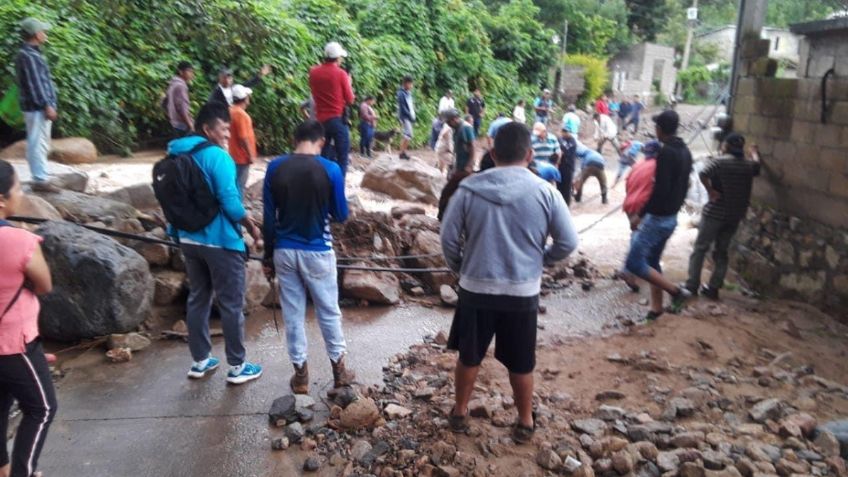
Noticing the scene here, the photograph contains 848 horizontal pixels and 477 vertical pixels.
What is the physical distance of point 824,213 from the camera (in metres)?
6.34

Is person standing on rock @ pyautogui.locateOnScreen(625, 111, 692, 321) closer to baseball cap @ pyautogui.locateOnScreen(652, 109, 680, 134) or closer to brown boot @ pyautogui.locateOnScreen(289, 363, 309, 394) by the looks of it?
baseball cap @ pyautogui.locateOnScreen(652, 109, 680, 134)

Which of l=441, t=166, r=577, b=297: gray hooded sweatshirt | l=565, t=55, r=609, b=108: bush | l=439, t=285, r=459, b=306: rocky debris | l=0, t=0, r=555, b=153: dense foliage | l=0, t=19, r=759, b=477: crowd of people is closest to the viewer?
l=0, t=19, r=759, b=477: crowd of people

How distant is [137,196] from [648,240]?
5.32 metres

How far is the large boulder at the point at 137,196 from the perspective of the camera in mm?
6691

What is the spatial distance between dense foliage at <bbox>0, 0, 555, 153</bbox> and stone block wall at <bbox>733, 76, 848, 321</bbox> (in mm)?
9150

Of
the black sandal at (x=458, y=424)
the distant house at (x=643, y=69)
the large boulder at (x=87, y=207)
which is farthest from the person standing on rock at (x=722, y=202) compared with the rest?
the distant house at (x=643, y=69)

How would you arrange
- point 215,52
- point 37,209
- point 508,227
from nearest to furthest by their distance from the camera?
point 508,227, point 37,209, point 215,52

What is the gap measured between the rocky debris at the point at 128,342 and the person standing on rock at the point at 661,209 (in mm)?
4337

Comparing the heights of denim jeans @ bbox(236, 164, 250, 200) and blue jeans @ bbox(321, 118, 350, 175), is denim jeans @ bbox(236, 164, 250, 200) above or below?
below

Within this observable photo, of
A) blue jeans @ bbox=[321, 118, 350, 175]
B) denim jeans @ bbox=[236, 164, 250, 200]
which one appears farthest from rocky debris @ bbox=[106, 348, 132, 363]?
blue jeans @ bbox=[321, 118, 350, 175]

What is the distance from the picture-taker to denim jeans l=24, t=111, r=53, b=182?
627 centimetres

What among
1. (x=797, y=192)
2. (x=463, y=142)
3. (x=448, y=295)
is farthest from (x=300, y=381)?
(x=463, y=142)

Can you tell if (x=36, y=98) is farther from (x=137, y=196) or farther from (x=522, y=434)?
(x=522, y=434)

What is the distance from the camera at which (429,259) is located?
678cm
